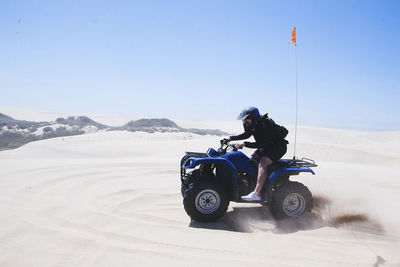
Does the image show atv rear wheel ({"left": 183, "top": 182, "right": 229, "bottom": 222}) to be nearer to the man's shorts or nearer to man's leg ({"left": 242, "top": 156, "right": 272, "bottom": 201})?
man's leg ({"left": 242, "top": 156, "right": 272, "bottom": 201})

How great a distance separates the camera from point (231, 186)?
530 cm

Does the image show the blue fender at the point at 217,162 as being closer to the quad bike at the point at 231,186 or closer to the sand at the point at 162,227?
the quad bike at the point at 231,186

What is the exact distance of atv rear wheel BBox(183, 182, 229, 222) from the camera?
5086mm

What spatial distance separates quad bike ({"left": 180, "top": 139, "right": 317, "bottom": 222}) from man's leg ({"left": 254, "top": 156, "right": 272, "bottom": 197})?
0.10 meters

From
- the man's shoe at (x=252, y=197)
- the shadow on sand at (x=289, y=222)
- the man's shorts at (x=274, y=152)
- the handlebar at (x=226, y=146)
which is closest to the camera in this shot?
the shadow on sand at (x=289, y=222)

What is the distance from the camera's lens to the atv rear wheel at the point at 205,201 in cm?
509

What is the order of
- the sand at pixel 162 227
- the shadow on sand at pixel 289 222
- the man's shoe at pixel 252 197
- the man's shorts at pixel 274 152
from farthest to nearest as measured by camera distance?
the man's shorts at pixel 274 152 < the man's shoe at pixel 252 197 < the shadow on sand at pixel 289 222 < the sand at pixel 162 227

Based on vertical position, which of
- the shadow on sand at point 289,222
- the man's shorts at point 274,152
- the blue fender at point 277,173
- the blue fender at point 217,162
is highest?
the man's shorts at point 274,152

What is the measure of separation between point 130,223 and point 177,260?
155 centimetres

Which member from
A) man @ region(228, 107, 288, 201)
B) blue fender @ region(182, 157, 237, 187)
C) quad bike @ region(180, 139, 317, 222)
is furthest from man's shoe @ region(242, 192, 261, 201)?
blue fender @ region(182, 157, 237, 187)

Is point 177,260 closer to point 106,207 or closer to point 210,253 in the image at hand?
point 210,253

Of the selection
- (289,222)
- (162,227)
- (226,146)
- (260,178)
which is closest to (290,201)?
(289,222)

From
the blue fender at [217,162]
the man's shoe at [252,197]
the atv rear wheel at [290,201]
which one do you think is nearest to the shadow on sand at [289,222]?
the atv rear wheel at [290,201]

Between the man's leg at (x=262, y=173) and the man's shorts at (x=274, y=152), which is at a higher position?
the man's shorts at (x=274, y=152)
